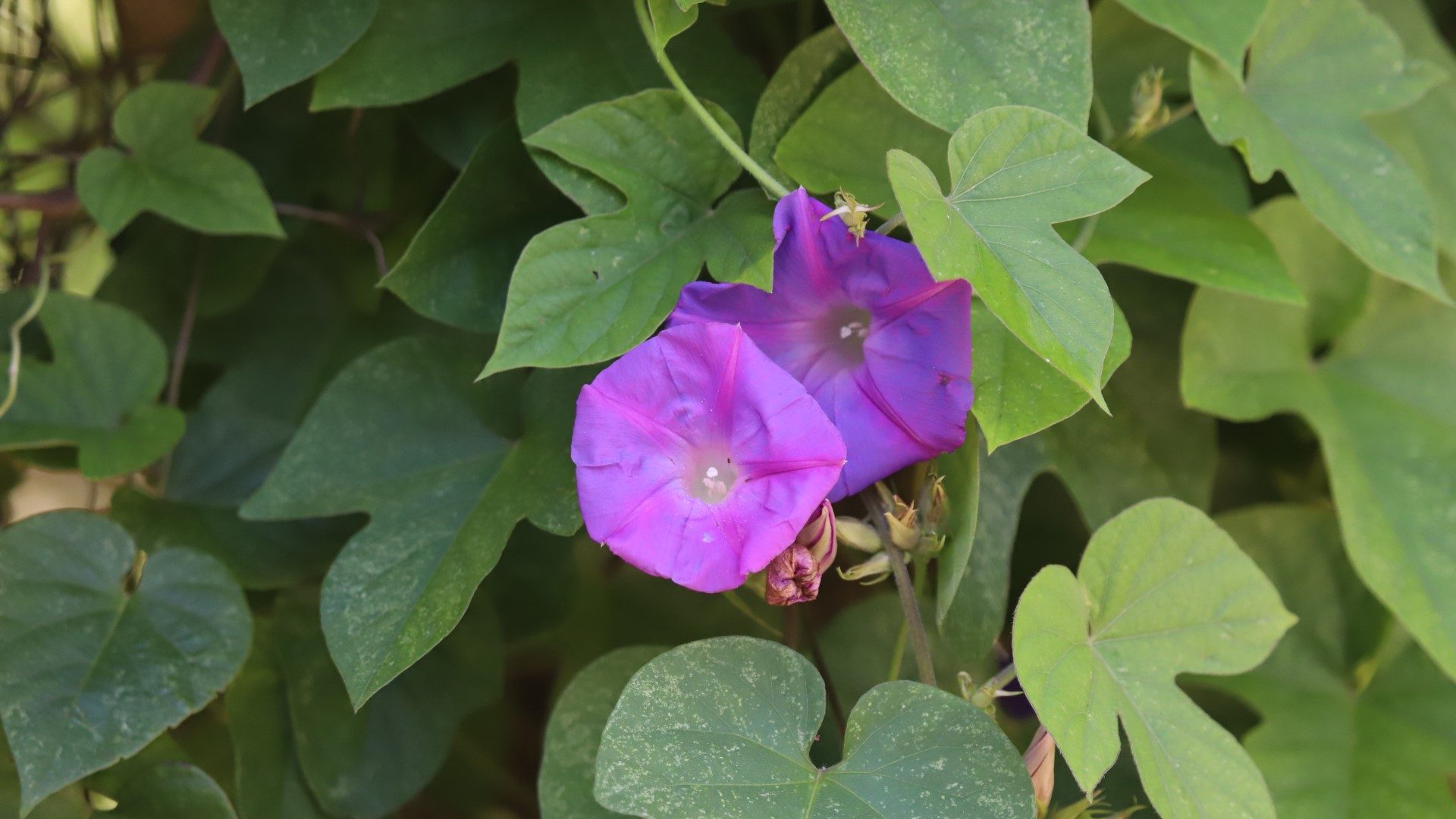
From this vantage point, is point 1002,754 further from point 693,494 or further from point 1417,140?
point 1417,140

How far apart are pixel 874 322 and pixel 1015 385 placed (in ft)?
0.33

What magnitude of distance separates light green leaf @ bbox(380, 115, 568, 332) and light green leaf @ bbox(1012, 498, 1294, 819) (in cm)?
47

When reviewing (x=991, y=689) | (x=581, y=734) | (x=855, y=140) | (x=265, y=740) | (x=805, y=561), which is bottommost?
(x=265, y=740)

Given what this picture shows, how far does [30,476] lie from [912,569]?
43.8 inches

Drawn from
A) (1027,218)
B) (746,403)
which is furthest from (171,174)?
(1027,218)

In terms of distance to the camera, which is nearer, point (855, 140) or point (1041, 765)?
point (1041, 765)

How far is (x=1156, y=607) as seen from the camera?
28.8 inches

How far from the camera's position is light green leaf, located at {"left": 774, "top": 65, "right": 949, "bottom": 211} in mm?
771

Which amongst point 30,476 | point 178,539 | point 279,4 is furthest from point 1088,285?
point 30,476

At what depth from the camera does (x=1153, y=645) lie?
0.73m

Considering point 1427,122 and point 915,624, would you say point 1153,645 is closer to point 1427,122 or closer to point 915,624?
point 915,624

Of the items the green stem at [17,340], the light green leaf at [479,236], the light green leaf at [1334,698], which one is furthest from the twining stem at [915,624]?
the green stem at [17,340]

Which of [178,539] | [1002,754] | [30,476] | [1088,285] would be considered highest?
[1088,285]

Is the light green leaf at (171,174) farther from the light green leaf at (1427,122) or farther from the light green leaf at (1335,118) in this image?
the light green leaf at (1427,122)
